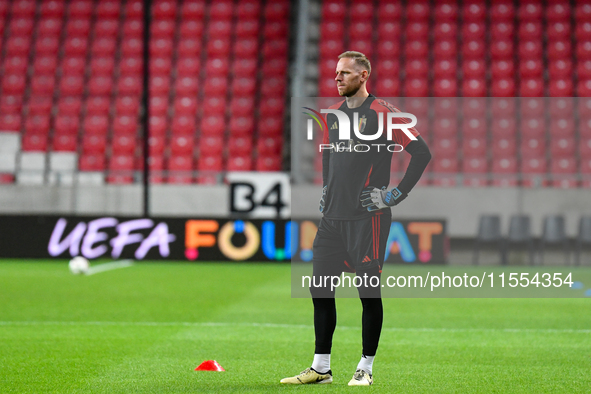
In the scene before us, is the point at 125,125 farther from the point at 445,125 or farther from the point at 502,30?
the point at 502,30

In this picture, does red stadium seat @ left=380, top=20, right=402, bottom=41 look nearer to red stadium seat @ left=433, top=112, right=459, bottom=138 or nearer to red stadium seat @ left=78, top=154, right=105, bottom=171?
red stadium seat @ left=433, top=112, right=459, bottom=138

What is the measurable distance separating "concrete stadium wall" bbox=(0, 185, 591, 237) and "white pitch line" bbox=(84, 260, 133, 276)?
1.04 metres

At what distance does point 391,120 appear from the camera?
4.13 m

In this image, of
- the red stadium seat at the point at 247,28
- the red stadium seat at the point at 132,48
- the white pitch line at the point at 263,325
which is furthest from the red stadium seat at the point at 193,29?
the white pitch line at the point at 263,325

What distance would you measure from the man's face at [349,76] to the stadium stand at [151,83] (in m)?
11.9

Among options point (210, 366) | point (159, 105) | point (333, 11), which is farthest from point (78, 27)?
point (210, 366)

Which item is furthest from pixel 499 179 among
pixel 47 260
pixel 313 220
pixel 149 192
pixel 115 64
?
pixel 115 64

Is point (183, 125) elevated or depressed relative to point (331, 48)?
depressed

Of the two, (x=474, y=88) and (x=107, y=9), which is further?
(x=107, y=9)

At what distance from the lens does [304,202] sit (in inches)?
531

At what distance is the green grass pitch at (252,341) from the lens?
428 centimetres

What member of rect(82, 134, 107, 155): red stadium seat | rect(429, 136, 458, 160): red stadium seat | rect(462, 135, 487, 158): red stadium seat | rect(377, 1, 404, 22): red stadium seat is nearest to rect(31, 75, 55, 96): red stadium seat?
rect(82, 134, 107, 155): red stadium seat

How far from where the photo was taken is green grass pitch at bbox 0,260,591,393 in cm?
428

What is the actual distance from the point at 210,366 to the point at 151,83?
46.9ft
